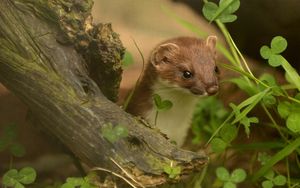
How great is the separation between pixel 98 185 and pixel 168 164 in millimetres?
252

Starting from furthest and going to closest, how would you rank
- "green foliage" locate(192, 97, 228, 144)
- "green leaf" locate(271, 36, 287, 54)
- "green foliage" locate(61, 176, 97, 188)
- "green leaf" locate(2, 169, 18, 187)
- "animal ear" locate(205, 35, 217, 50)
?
"green foliage" locate(192, 97, 228, 144)
"animal ear" locate(205, 35, 217, 50)
"green leaf" locate(271, 36, 287, 54)
"green leaf" locate(2, 169, 18, 187)
"green foliage" locate(61, 176, 97, 188)

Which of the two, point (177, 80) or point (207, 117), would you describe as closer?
point (177, 80)

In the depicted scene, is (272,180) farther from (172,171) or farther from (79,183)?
(79,183)

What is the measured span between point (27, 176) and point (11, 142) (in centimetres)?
17

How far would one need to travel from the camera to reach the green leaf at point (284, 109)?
2.20m

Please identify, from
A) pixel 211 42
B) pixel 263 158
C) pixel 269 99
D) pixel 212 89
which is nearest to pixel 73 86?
pixel 212 89

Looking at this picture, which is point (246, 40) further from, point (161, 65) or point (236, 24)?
point (161, 65)

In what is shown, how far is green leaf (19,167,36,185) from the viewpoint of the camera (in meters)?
1.94

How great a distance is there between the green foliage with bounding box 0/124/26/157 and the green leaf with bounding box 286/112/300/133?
3.22 ft

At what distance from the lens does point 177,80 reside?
7.54ft

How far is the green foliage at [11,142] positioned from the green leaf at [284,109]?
3.18 feet

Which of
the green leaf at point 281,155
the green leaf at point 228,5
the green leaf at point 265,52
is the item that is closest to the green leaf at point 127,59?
the green leaf at point 228,5

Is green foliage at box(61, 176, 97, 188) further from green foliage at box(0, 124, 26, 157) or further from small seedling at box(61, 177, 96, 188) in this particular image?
green foliage at box(0, 124, 26, 157)

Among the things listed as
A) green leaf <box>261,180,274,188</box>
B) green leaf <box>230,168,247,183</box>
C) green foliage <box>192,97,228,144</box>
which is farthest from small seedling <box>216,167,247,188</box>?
green foliage <box>192,97,228,144</box>
